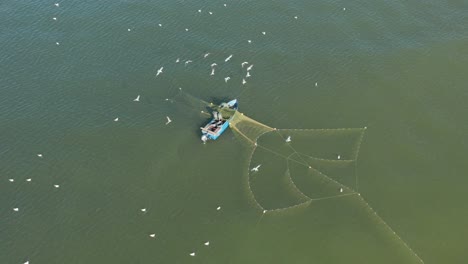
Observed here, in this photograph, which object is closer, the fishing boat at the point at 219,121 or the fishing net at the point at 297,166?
the fishing net at the point at 297,166

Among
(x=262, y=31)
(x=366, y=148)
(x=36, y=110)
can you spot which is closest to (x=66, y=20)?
(x=36, y=110)

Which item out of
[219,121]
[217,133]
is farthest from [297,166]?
[219,121]

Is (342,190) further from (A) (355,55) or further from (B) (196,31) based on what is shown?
(B) (196,31)

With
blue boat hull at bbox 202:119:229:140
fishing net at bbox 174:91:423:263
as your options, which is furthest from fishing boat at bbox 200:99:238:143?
fishing net at bbox 174:91:423:263

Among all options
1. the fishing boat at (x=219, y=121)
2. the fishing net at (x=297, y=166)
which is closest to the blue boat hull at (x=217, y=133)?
the fishing boat at (x=219, y=121)

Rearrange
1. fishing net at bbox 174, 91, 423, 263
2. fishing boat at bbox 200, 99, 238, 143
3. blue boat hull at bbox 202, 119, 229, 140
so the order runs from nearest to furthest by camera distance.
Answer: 1. fishing net at bbox 174, 91, 423, 263
2. blue boat hull at bbox 202, 119, 229, 140
3. fishing boat at bbox 200, 99, 238, 143

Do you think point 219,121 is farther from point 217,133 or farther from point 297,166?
point 297,166

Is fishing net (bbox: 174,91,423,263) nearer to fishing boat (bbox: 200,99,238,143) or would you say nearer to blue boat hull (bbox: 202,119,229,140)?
fishing boat (bbox: 200,99,238,143)

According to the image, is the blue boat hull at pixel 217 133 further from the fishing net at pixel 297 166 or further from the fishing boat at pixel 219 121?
the fishing net at pixel 297 166
